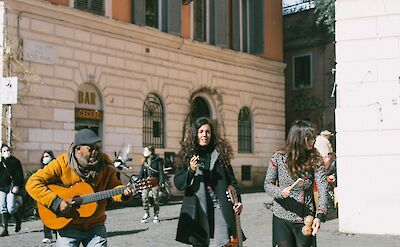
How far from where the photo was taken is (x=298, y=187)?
5574 millimetres

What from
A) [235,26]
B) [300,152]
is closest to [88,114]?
[235,26]

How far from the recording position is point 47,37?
18.3 m

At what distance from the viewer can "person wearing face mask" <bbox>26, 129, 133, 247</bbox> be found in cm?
529

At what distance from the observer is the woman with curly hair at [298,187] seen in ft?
18.3

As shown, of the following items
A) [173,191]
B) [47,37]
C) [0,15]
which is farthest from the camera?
[173,191]

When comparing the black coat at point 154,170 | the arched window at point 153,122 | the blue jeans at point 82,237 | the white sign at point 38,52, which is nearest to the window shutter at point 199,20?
the arched window at point 153,122

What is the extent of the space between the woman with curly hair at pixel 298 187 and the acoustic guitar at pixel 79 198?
120 cm

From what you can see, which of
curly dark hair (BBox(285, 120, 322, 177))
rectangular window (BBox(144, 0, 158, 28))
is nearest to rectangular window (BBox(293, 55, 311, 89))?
rectangular window (BBox(144, 0, 158, 28))

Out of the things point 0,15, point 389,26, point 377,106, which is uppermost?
point 0,15

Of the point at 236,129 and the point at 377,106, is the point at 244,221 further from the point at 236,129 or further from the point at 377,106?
the point at 236,129

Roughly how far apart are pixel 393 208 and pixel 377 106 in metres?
1.76

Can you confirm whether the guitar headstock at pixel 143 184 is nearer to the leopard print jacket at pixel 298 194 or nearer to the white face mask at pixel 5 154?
the leopard print jacket at pixel 298 194

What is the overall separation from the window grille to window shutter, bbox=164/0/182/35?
2.96 m

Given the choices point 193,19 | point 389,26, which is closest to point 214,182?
point 389,26
